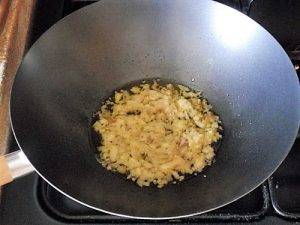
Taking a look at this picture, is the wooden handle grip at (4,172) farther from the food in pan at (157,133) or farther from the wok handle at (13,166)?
the food in pan at (157,133)

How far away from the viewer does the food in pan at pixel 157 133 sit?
712 millimetres

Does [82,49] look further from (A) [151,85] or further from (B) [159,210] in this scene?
(B) [159,210]

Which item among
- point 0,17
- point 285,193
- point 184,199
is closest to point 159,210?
point 184,199

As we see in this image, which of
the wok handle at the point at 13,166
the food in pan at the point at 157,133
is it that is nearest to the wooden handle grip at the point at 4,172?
the wok handle at the point at 13,166

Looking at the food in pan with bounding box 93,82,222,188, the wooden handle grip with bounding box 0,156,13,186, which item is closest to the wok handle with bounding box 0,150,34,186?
the wooden handle grip with bounding box 0,156,13,186

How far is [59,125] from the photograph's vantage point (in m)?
0.74

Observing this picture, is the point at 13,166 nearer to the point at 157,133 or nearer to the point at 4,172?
the point at 4,172

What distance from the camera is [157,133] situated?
29.9 inches

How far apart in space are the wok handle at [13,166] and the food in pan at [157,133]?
0.15 m

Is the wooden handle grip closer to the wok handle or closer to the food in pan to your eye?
the wok handle

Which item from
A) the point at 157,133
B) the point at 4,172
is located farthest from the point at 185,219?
the point at 4,172

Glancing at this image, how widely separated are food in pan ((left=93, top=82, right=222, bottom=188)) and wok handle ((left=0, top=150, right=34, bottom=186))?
0.48ft

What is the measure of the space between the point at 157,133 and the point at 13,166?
257 mm

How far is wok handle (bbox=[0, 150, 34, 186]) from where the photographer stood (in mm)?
583
